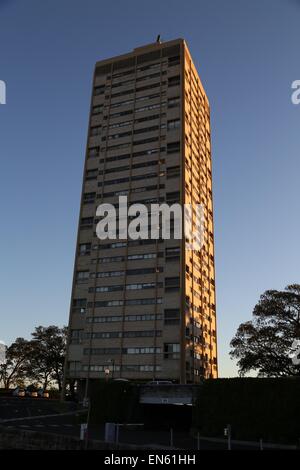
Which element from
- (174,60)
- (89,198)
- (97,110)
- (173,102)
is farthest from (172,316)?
(174,60)

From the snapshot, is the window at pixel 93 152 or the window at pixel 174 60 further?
the window at pixel 174 60

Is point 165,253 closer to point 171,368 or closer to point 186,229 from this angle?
point 186,229

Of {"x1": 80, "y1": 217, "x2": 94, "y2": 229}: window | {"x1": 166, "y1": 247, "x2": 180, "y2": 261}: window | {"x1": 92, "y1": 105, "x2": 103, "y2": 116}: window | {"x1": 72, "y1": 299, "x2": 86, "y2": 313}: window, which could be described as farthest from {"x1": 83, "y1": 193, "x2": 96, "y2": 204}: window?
{"x1": 166, "y1": 247, "x2": 180, "y2": 261}: window

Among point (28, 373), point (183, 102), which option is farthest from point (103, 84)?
point (28, 373)

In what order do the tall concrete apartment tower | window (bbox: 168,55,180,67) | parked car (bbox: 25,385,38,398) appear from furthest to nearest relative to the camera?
window (bbox: 168,55,180,67) → parked car (bbox: 25,385,38,398) → the tall concrete apartment tower

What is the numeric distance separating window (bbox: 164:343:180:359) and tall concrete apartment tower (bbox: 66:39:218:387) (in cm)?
18

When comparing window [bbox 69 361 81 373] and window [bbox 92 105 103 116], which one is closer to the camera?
window [bbox 69 361 81 373]

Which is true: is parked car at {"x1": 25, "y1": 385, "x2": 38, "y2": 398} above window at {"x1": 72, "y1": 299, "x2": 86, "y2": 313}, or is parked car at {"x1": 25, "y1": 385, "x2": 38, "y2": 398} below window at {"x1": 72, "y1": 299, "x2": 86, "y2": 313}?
below

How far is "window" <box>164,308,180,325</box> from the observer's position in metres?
79.9

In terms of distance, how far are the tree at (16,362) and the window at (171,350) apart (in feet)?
138

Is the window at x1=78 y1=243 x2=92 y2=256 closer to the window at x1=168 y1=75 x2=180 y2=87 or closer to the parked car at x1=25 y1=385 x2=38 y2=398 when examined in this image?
the parked car at x1=25 y1=385 x2=38 y2=398

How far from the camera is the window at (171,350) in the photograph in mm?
77688

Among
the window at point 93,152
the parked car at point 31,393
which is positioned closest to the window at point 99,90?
the window at point 93,152

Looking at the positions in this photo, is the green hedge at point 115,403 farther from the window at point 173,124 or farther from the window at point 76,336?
the window at point 173,124
